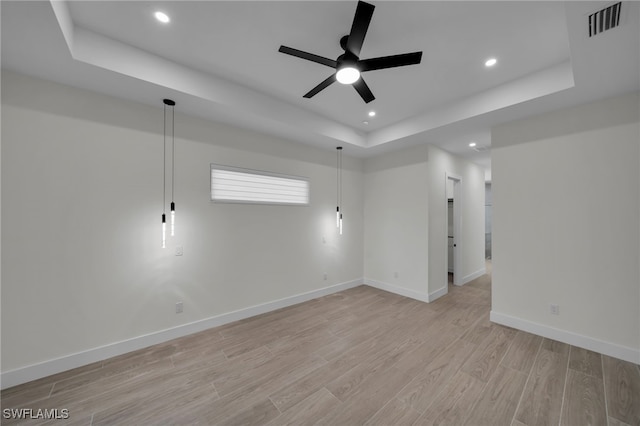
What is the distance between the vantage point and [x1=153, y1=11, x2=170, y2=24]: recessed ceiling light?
1.95 m

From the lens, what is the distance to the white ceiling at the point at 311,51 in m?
1.86

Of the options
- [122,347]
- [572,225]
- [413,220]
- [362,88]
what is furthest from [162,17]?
[572,225]

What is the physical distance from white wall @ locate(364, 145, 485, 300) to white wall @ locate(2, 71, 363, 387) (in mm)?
2257

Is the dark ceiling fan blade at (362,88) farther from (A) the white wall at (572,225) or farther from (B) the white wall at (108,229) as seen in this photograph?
(A) the white wall at (572,225)

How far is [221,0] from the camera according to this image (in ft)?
6.05

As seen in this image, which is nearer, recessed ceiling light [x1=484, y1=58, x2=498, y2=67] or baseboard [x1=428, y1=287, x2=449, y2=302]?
recessed ceiling light [x1=484, y1=58, x2=498, y2=67]

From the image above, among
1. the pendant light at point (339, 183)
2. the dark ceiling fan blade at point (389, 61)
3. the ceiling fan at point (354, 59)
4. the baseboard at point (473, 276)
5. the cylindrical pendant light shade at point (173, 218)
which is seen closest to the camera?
the ceiling fan at point (354, 59)

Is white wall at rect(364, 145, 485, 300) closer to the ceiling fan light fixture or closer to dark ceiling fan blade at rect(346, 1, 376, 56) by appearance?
the ceiling fan light fixture

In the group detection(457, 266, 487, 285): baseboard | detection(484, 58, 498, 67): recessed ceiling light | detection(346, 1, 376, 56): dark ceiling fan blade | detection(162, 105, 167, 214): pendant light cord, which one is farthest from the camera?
detection(457, 266, 487, 285): baseboard

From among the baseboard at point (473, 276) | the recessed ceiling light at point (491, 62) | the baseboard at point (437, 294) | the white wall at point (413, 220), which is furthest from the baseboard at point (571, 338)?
the recessed ceiling light at point (491, 62)

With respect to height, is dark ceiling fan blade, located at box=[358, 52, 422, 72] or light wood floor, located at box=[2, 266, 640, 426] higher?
dark ceiling fan blade, located at box=[358, 52, 422, 72]

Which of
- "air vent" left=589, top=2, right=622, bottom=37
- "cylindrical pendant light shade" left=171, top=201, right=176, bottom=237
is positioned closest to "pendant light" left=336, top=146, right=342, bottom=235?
"cylindrical pendant light shade" left=171, top=201, right=176, bottom=237

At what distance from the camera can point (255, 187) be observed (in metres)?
3.72

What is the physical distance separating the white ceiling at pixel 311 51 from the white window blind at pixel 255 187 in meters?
0.74
